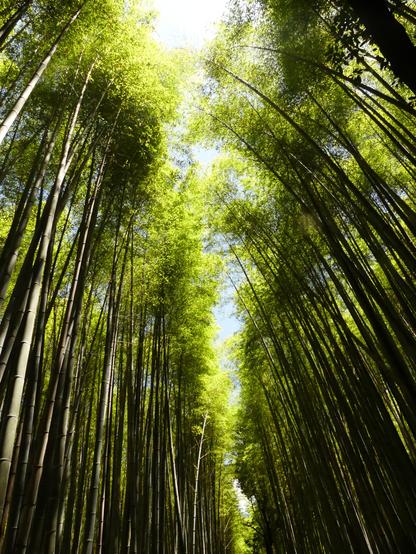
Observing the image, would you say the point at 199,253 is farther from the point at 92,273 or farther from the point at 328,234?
the point at 328,234

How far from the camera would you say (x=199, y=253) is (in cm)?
593

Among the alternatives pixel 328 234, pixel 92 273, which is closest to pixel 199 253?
pixel 92 273

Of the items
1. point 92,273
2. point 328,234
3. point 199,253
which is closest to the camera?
point 328,234

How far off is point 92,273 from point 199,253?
6.31ft

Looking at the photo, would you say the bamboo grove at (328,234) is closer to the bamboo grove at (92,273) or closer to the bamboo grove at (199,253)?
the bamboo grove at (199,253)

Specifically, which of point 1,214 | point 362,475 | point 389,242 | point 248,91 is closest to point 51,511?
point 362,475

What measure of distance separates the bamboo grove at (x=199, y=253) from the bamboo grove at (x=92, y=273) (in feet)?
0.07

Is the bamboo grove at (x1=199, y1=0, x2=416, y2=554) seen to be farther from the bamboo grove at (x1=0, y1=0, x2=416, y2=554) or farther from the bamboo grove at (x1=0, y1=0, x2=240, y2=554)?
the bamboo grove at (x1=0, y1=0, x2=240, y2=554)

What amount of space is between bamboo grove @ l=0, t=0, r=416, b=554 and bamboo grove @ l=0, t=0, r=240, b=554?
0.07 ft

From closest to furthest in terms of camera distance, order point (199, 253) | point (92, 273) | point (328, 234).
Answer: point (328, 234)
point (92, 273)
point (199, 253)

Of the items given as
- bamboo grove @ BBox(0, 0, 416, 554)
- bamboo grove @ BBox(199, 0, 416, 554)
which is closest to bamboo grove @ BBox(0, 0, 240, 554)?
bamboo grove @ BBox(0, 0, 416, 554)

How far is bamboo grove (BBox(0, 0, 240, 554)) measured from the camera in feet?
6.70

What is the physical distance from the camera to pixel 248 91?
4.83m

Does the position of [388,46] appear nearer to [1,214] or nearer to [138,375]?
[138,375]
